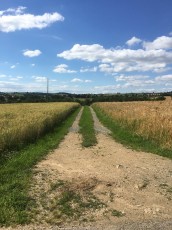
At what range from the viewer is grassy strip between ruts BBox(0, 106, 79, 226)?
7.93 meters

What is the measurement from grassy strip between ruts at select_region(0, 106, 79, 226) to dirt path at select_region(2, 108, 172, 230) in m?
0.27

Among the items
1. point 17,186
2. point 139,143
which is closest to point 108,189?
point 17,186

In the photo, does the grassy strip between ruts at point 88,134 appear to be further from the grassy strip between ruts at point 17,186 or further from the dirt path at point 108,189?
the grassy strip between ruts at point 17,186

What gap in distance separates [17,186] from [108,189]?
8.13 ft

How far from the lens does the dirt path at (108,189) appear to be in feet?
25.6

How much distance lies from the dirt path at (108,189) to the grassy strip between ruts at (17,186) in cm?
27

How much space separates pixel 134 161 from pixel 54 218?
742 centimetres

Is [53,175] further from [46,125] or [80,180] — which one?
[46,125]

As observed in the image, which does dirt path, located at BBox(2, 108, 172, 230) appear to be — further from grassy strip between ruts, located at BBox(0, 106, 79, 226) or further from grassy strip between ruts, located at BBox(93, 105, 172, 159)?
grassy strip between ruts, located at BBox(93, 105, 172, 159)

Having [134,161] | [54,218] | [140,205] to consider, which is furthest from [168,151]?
[54,218]

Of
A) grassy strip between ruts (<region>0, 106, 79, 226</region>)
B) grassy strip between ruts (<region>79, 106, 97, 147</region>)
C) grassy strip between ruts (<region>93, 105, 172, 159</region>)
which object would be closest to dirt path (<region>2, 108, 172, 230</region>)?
grassy strip between ruts (<region>0, 106, 79, 226</region>)

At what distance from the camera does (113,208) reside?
8664 millimetres

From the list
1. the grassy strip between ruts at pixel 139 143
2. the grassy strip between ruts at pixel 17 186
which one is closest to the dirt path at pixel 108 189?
the grassy strip between ruts at pixel 17 186

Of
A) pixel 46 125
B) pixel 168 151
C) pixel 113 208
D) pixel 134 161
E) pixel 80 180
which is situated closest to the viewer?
pixel 113 208
